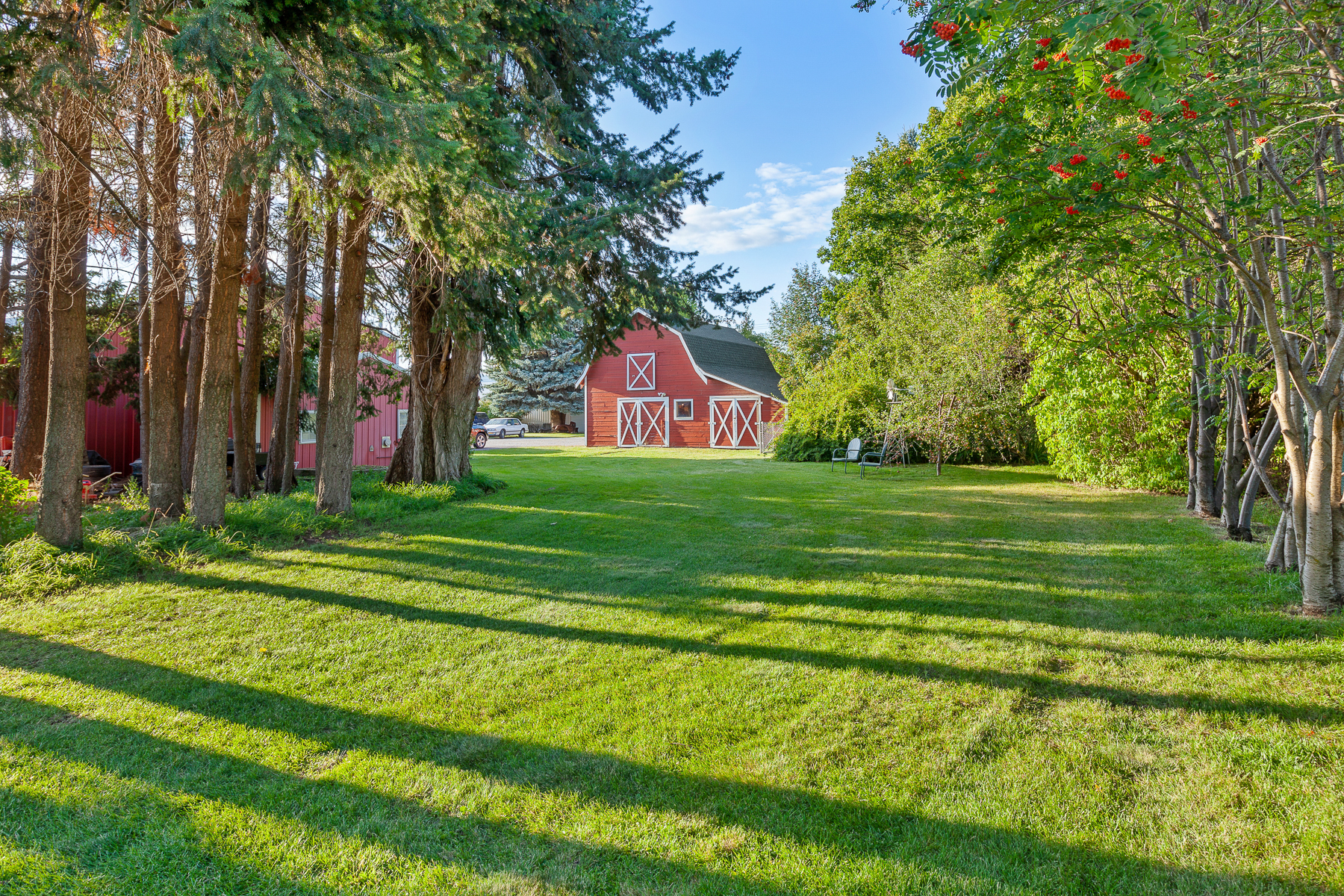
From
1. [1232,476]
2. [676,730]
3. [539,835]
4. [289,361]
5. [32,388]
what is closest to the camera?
[539,835]

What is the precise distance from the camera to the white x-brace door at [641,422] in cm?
2872

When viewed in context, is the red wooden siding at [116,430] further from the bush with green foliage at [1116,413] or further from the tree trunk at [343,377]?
the bush with green foliage at [1116,413]

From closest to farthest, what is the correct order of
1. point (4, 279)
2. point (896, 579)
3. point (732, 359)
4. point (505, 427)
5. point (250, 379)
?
point (896, 579), point (250, 379), point (4, 279), point (732, 359), point (505, 427)

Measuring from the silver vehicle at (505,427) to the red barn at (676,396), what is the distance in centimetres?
1250

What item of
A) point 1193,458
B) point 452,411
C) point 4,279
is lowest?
point 1193,458

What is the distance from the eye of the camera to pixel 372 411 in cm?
1478

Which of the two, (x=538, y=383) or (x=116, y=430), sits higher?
(x=538, y=383)

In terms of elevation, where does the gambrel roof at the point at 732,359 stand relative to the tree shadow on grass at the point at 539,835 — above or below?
above

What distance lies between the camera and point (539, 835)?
246 cm

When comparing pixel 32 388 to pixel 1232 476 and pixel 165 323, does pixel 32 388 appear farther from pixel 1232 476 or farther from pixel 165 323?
pixel 1232 476

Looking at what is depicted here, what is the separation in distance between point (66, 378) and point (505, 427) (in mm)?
37038

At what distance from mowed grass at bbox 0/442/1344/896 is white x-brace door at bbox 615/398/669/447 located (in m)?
22.2

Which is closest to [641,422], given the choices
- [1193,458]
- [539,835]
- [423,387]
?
[423,387]

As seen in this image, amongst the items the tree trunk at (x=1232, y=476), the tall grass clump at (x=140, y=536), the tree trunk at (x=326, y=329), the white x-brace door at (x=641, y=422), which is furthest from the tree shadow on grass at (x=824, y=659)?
the white x-brace door at (x=641, y=422)
